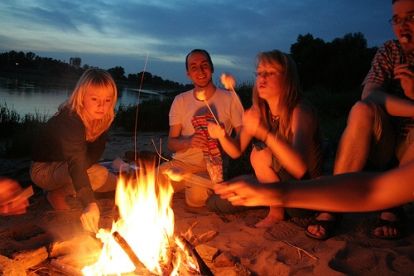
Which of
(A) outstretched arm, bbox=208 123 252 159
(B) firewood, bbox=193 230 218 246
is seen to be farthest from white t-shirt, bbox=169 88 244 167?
(B) firewood, bbox=193 230 218 246

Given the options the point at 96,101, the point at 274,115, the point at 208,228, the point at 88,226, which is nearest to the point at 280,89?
the point at 274,115

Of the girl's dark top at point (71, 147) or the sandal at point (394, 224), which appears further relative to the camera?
the girl's dark top at point (71, 147)

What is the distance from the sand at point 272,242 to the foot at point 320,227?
5 centimetres

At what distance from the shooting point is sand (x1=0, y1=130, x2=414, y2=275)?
2.90 meters

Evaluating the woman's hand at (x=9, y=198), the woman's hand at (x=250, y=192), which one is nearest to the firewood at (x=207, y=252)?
the woman's hand at (x=9, y=198)

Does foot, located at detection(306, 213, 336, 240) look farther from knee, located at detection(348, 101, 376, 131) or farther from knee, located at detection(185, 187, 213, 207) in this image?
knee, located at detection(185, 187, 213, 207)

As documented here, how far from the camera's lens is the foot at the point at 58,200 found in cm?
421

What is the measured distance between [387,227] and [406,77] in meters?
1.28

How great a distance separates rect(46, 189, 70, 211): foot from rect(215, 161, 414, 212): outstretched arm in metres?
3.12

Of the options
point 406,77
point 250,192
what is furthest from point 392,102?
point 250,192

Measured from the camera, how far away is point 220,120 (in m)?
4.58

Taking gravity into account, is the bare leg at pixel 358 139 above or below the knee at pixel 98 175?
above

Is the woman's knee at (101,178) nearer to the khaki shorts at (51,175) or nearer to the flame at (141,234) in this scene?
the khaki shorts at (51,175)

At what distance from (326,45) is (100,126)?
29901 millimetres
